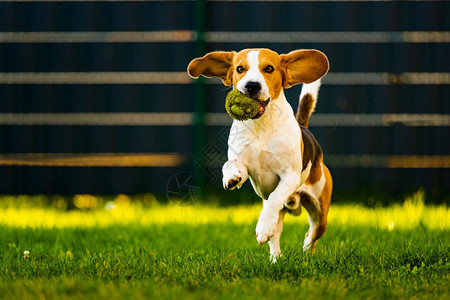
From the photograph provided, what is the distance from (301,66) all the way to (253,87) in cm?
47

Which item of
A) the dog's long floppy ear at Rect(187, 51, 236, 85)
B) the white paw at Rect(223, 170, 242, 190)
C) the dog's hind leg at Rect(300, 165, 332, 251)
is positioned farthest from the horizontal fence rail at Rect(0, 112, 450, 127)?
the white paw at Rect(223, 170, 242, 190)

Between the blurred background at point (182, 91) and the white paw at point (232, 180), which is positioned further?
the blurred background at point (182, 91)

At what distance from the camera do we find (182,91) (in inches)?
254

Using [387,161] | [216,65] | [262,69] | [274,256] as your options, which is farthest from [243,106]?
[387,161]

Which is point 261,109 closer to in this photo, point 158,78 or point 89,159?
point 158,78

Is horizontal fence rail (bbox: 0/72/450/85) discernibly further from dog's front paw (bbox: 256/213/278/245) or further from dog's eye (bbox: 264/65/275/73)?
dog's front paw (bbox: 256/213/278/245)

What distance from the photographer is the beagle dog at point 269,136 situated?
3.03 meters

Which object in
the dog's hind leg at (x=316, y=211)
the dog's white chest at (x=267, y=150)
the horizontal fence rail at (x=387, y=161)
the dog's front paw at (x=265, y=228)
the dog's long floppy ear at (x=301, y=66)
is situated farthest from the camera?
the horizontal fence rail at (x=387, y=161)

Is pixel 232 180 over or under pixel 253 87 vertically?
under

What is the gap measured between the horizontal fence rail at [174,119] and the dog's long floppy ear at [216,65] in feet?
9.52

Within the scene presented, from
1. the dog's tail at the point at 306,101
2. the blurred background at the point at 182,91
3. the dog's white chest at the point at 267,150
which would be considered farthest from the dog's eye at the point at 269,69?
the blurred background at the point at 182,91

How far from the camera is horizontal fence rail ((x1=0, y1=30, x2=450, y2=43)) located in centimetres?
639

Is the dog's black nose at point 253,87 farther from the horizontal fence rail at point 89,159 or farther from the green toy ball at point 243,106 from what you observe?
the horizontal fence rail at point 89,159

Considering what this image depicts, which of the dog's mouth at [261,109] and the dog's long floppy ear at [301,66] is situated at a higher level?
the dog's long floppy ear at [301,66]
